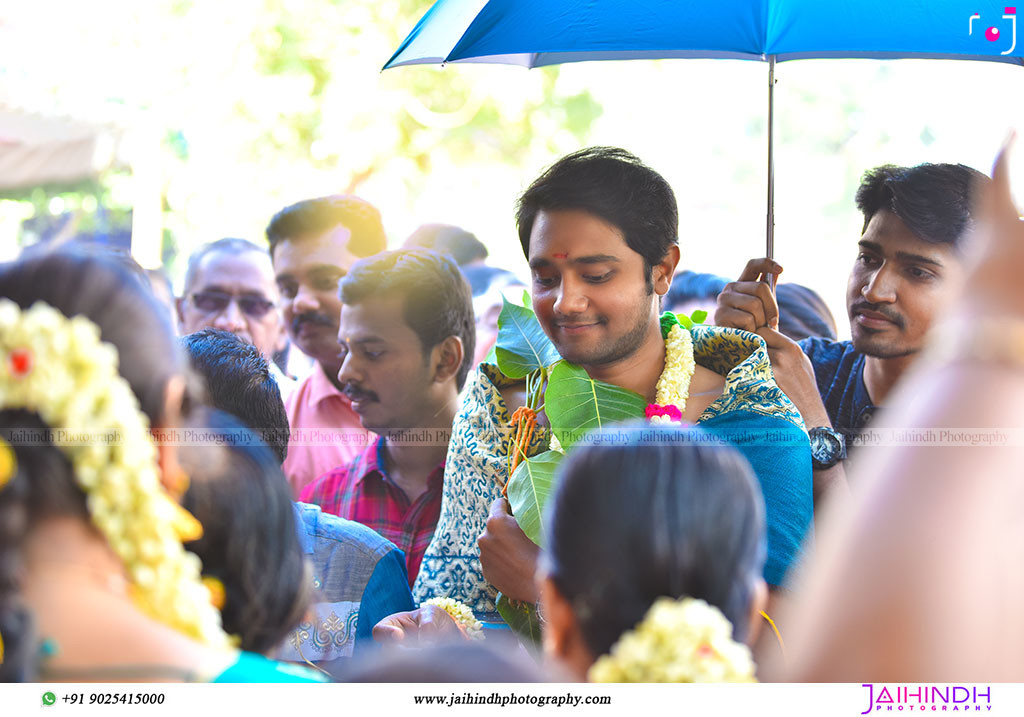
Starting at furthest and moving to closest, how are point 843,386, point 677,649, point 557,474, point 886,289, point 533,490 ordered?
1. point 843,386
2. point 886,289
3. point 533,490
4. point 557,474
5. point 677,649

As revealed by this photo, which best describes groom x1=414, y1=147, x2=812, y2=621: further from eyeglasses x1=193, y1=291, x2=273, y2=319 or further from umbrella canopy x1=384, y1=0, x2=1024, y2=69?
eyeglasses x1=193, y1=291, x2=273, y2=319

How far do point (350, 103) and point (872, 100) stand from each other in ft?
17.6

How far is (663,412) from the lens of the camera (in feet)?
7.39

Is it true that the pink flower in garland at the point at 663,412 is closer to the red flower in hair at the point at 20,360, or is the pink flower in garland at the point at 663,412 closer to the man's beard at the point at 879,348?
the man's beard at the point at 879,348

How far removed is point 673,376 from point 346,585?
926 millimetres

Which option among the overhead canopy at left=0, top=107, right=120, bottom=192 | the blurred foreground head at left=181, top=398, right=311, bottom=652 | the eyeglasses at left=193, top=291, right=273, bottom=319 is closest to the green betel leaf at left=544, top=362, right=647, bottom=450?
the blurred foreground head at left=181, top=398, right=311, bottom=652

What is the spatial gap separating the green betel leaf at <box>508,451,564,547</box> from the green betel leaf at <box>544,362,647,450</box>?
0.06m

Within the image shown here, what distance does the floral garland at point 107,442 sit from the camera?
4.33ft

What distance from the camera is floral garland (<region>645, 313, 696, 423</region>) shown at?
2260 millimetres

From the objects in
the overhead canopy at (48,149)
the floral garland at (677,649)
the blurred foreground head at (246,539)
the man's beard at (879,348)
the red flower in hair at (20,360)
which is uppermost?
the overhead canopy at (48,149)

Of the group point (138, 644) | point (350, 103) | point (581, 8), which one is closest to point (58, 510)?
point (138, 644)

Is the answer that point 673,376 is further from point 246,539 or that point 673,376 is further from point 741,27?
point 246,539

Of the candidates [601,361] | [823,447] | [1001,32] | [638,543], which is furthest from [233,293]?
[638,543]
